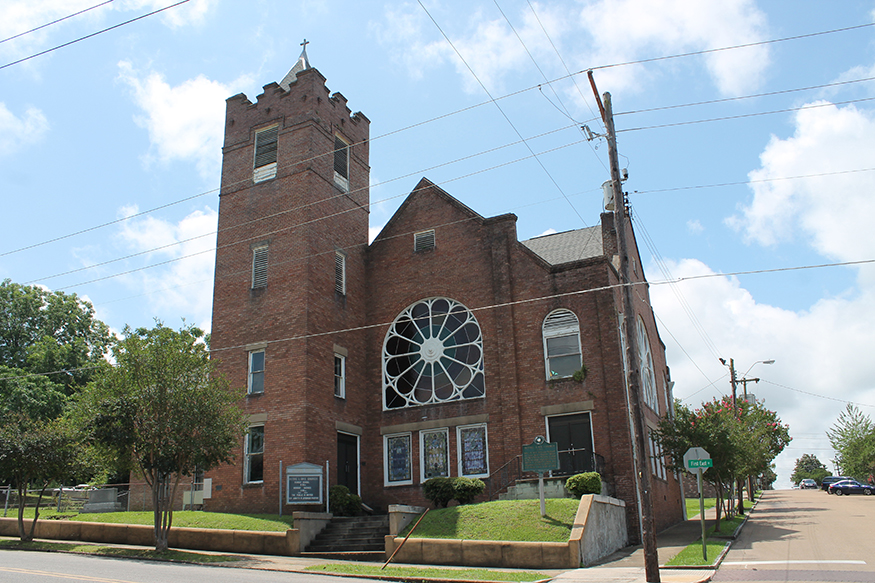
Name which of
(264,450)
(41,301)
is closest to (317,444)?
(264,450)

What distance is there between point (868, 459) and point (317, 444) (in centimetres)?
4754

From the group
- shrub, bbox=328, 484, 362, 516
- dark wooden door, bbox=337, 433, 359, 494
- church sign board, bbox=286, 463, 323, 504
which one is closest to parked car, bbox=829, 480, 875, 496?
dark wooden door, bbox=337, 433, 359, 494

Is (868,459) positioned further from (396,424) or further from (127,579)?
(127,579)

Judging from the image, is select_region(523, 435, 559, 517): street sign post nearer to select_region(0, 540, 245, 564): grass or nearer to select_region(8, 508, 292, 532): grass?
select_region(8, 508, 292, 532): grass

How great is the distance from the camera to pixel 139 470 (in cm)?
1909

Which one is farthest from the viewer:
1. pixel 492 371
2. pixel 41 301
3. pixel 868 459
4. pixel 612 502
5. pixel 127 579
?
pixel 868 459

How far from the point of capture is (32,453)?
2011 cm

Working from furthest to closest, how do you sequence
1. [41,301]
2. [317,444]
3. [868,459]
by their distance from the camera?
1. [868,459]
2. [41,301]
3. [317,444]

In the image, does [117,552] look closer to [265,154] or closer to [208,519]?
[208,519]

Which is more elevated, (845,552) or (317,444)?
(317,444)

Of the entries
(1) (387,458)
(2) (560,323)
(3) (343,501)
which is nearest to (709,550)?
(2) (560,323)

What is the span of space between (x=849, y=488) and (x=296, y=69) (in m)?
45.2

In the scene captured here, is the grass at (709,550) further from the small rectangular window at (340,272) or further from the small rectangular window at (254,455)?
the small rectangular window at (340,272)

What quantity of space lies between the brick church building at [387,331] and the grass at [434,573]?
18.6 ft
